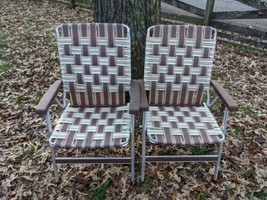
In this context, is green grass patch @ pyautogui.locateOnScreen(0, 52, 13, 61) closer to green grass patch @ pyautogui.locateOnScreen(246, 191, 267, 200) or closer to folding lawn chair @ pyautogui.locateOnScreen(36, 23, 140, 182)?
folding lawn chair @ pyautogui.locateOnScreen(36, 23, 140, 182)

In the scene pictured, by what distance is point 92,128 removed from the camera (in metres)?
2.23

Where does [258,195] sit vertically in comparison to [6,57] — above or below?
below

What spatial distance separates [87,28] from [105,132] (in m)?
0.99

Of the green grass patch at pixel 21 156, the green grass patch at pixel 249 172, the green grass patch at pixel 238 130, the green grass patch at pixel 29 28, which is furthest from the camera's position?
the green grass patch at pixel 29 28

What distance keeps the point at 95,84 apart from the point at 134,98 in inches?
23.3

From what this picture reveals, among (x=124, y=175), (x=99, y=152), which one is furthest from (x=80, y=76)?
(x=124, y=175)

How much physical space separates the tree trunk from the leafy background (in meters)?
0.99

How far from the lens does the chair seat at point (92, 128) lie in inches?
81.0

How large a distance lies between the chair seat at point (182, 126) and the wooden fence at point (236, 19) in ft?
10.1

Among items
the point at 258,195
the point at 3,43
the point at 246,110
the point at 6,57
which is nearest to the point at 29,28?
the point at 3,43

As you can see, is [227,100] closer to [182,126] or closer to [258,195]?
[182,126]

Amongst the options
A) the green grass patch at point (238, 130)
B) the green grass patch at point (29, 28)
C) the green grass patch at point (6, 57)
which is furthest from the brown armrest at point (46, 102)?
the green grass patch at point (29, 28)

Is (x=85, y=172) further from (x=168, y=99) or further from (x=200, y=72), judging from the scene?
(x=200, y=72)

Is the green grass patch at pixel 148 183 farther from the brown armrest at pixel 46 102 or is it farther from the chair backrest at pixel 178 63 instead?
the brown armrest at pixel 46 102
